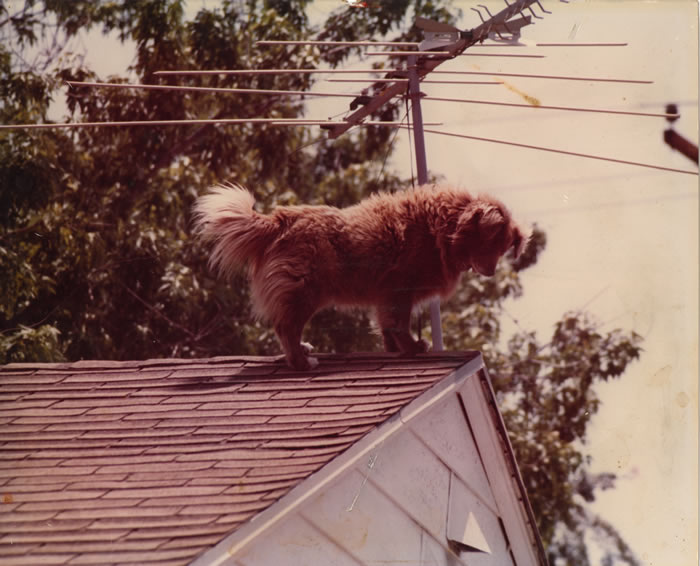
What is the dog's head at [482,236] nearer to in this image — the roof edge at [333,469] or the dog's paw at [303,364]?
the roof edge at [333,469]

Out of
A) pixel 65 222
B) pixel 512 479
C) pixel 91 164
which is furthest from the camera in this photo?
pixel 91 164

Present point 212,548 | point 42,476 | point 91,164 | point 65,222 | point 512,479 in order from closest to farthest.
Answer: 1. point 212,548
2. point 42,476
3. point 512,479
4. point 65,222
5. point 91,164

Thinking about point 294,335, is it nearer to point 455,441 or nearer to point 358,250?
point 358,250

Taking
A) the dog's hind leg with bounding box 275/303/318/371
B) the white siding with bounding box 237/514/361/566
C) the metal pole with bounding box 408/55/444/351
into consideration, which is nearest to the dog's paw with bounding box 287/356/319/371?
the dog's hind leg with bounding box 275/303/318/371

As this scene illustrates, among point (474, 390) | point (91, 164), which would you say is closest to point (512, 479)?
point (474, 390)

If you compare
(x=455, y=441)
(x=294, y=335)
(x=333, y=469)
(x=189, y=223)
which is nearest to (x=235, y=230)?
(x=294, y=335)

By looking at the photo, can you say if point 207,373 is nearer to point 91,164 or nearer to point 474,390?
point 474,390
